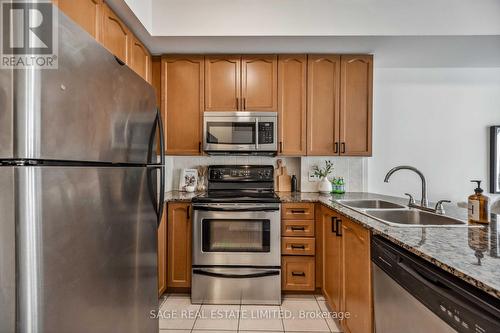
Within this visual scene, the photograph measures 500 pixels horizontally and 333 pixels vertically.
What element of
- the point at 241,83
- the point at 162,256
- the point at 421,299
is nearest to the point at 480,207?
the point at 421,299

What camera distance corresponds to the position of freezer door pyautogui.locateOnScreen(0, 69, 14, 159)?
0.62m

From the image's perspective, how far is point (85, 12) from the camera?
5.15ft

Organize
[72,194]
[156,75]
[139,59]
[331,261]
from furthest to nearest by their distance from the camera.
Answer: [156,75] < [139,59] < [331,261] < [72,194]

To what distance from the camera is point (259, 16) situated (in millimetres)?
2250

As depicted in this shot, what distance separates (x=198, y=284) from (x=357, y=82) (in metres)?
2.41

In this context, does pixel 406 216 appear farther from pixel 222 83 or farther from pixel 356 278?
pixel 222 83

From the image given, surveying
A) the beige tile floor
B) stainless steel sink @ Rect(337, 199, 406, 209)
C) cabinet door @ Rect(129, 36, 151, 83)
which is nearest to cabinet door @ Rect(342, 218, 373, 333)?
the beige tile floor

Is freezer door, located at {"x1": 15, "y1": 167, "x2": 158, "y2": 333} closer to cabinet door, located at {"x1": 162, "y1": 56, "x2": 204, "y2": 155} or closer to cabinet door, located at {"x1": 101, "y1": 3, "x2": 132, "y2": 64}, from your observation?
cabinet door, located at {"x1": 101, "y1": 3, "x2": 132, "y2": 64}

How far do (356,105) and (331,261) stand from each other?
152 centimetres

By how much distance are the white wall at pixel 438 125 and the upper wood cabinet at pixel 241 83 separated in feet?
4.04

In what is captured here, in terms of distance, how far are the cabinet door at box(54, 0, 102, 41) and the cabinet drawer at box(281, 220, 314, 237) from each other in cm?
199

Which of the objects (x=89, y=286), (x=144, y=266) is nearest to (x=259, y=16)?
(x=144, y=266)

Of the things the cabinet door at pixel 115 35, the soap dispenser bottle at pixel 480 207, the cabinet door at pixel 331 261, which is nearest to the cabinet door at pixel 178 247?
the cabinet door at pixel 331 261

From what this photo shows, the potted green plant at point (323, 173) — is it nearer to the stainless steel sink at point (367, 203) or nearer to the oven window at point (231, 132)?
the stainless steel sink at point (367, 203)
